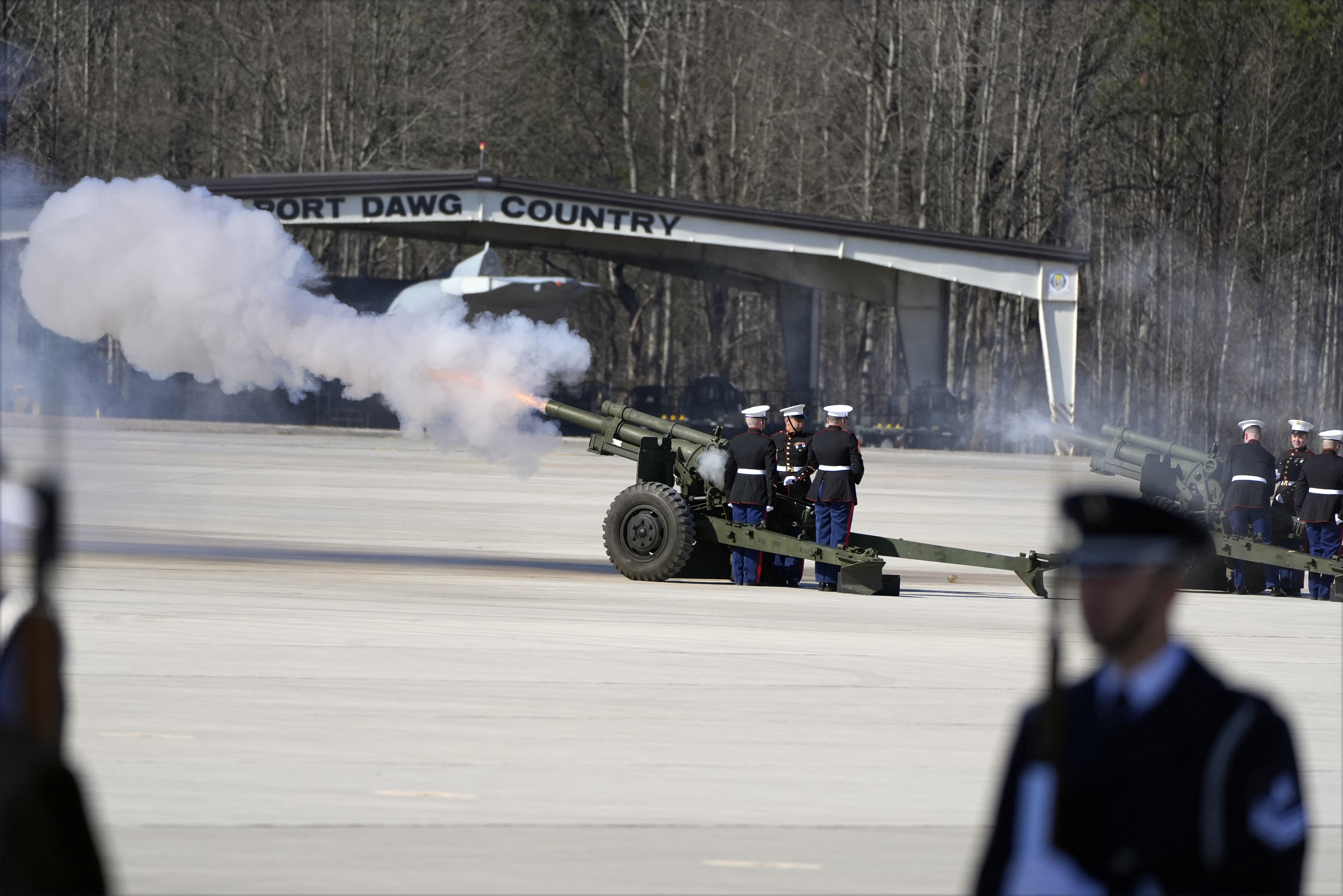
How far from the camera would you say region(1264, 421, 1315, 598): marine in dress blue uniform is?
656 inches

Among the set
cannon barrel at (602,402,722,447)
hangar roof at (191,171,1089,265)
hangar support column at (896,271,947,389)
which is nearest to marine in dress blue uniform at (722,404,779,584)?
cannon barrel at (602,402,722,447)

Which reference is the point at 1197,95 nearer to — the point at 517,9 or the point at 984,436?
the point at 984,436

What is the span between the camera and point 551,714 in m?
8.82

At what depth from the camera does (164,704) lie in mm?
8703

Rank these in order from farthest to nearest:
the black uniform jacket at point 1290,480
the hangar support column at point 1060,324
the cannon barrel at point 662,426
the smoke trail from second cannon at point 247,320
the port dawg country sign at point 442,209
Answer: the hangar support column at point 1060,324 → the port dawg country sign at point 442,209 → the black uniform jacket at point 1290,480 → the smoke trail from second cannon at point 247,320 → the cannon barrel at point 662,426

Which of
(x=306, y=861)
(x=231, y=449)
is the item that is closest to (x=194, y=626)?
(x=306, y=861)

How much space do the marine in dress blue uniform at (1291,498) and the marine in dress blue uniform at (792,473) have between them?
15.2 feet

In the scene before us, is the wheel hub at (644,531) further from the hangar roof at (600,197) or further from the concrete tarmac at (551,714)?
the hangar roof at (600,197)

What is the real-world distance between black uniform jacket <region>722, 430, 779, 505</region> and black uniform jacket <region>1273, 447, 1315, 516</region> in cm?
541

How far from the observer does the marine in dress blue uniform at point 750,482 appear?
15.5 meters

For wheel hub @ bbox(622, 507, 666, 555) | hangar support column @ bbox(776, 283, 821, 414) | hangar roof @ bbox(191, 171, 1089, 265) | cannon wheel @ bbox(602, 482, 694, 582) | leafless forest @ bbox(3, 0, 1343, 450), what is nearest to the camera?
cannon wheel @ bbox(602, 482, 694, 582)

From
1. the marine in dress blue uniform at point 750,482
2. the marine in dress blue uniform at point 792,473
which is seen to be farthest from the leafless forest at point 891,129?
the marine in dress blue uniform at point 750,482

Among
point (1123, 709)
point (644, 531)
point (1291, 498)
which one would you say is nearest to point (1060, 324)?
point (1291, 498)

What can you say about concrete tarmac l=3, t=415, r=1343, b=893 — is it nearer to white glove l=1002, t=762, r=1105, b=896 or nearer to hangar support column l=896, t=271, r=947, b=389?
white glove l=1002, t=762, r=1105, b=896
